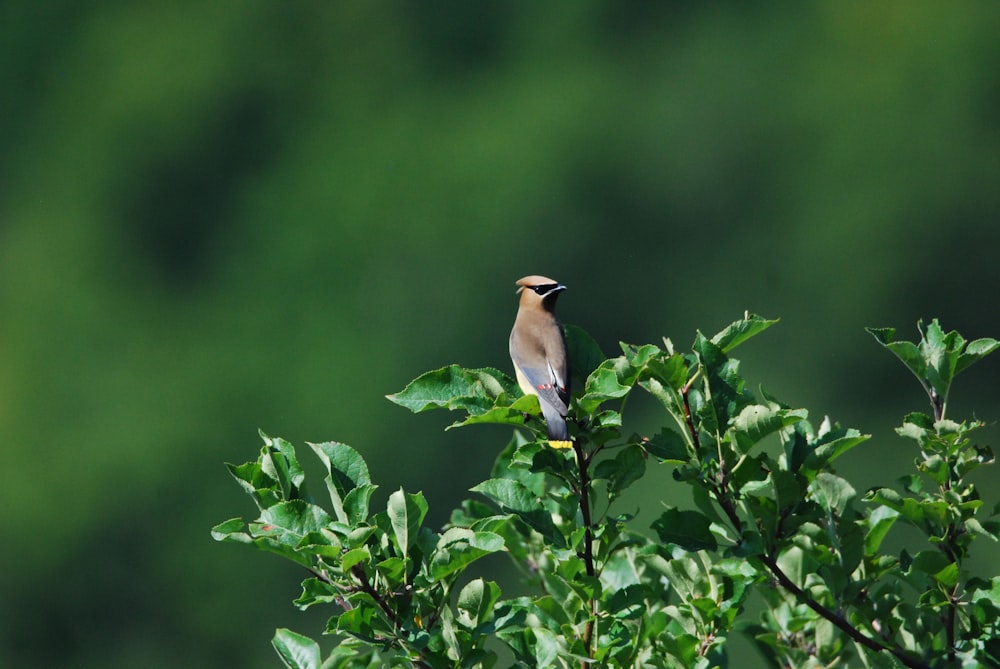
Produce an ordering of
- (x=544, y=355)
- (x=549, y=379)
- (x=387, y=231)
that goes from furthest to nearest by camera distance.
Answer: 1. (x=387, y=231)
2. (x=544, y=355)
3. (x=549, y=379)

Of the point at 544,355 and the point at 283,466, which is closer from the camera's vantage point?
the point at 283,466

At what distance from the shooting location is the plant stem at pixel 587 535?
63.7 inches

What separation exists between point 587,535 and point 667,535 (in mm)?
94

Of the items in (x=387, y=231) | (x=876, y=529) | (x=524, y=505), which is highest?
(x=524, y=505)

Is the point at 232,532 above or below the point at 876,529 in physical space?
above

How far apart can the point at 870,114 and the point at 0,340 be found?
963cm

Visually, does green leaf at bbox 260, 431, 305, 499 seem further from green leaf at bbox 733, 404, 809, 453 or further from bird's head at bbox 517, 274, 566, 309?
bird's head at bbox 517, 274, 566, 309

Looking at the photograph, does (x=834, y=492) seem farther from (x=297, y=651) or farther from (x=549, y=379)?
(x=297, y=651)

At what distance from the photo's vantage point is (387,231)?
1480 cm

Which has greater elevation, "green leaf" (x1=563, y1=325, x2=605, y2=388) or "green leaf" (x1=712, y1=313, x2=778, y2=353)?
"green leaf" (x1=712, y1=313, x2=778, y2=353)

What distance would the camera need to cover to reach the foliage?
156 centimetres

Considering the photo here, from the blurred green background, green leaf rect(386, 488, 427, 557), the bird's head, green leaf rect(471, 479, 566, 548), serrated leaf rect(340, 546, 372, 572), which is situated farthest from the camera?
the blurred green background

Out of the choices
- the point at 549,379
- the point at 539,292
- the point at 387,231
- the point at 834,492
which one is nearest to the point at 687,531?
the point at 834,492

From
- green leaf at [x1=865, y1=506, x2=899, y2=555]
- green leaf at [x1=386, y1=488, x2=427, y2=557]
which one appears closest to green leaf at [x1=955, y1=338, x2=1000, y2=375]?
green leaf at [x1=865, y1=506, x2=899, y2=555]
